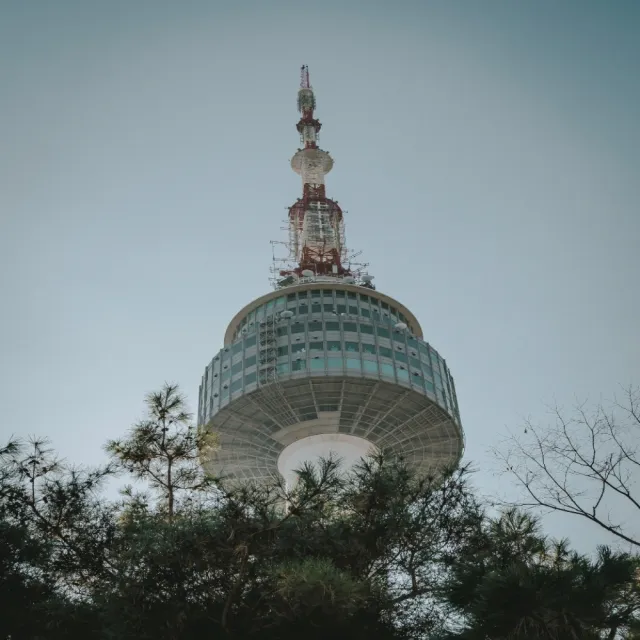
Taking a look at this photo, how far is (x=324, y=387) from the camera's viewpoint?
4338cm

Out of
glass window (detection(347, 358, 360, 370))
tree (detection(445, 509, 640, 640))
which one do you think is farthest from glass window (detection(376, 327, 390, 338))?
tree (detection(445, 509, 640, 640))

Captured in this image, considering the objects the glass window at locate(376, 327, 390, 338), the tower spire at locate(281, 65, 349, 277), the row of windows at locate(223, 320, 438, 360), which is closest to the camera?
the row of windows at locate(223, 320, 438, 360)

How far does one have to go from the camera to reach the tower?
143 ft

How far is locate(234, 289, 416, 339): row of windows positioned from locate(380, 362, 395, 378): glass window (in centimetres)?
510

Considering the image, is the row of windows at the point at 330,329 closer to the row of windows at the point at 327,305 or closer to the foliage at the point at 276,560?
the row of windows at the point at 327,305

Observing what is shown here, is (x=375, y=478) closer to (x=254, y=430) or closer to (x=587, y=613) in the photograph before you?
(x=587, y=613)

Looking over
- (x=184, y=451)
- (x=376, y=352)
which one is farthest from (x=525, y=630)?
(x=376, y=352)

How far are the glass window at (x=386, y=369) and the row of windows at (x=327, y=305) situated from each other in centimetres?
510

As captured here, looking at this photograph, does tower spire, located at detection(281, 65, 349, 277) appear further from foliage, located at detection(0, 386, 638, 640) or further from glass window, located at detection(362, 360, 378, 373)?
foliage, located at detection(0, 386, 638, 640)

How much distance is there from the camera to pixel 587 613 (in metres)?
9.02

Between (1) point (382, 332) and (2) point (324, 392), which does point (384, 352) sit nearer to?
(1) point (382, 332)

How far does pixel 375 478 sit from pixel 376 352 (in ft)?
99.4

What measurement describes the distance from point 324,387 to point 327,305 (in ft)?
22.5

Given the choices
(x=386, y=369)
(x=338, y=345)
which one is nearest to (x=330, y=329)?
(x=338, y=345)
